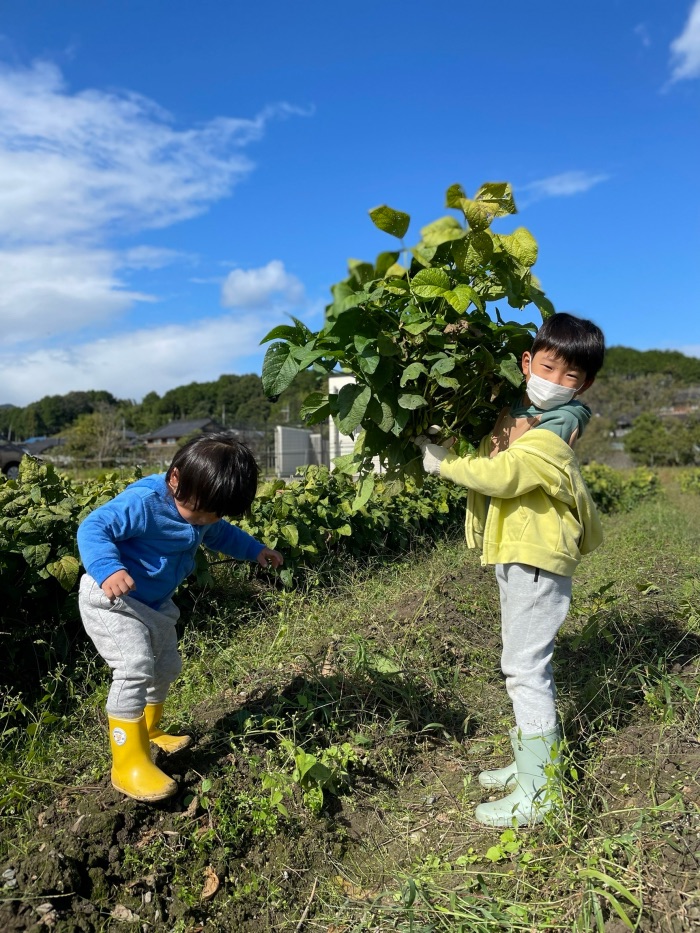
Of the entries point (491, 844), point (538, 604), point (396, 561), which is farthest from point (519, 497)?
point (396, 561)

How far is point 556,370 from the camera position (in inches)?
81.5

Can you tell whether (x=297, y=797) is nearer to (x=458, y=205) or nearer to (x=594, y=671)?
(x=594, y=671)

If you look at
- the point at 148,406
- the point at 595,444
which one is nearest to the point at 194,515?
the point at 595,444

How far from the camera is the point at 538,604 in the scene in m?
2.11

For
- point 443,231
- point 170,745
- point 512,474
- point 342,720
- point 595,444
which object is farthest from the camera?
point 595,444

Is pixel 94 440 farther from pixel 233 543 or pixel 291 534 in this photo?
pixel 233 543

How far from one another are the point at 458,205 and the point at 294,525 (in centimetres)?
283

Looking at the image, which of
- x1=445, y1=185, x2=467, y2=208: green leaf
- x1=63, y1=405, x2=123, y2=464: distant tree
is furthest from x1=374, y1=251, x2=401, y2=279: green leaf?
x1=63, y1=405, x2=123, y2=464: distant tree

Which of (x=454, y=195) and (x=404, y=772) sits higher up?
(x=454, y=195)

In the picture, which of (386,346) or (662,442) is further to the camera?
(662,442)

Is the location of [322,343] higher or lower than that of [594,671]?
higher

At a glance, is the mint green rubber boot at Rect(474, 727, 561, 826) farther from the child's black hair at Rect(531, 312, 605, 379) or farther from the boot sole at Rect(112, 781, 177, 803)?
the child's black hair at Rect(531, 312, 605, 379)

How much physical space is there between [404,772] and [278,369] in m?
1.59

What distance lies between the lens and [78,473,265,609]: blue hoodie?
81.2 inches
